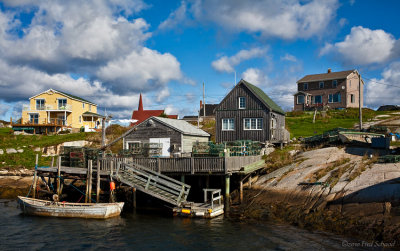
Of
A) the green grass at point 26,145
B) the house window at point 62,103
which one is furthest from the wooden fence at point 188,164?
the house window at point 62,103

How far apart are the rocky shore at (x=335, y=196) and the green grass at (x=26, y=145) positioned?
27.7m

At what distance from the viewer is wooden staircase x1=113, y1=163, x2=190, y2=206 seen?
914 inches

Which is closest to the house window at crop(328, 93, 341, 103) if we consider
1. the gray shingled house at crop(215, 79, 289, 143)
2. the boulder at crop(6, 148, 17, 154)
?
the gray shingled house at crop(215, 79, 289, 143)

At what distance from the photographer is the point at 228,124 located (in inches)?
1486

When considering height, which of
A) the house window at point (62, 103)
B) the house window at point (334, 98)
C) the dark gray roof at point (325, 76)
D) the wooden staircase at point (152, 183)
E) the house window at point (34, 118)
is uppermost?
the dark gray roof at point (325, 76)

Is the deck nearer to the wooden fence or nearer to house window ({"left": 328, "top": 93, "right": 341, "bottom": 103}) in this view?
the wooden fence

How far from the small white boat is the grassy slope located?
1197 inches

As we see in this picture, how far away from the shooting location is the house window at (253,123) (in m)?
36.5

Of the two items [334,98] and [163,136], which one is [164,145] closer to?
[163,136]

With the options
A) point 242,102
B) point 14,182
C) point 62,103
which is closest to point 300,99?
point 242,102

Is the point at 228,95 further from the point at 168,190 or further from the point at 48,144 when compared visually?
the point at 48,144

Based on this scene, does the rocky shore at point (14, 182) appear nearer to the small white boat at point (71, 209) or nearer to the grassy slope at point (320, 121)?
the small white boat at point (71, 209)

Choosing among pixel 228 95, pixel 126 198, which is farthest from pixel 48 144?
pixel 228 95

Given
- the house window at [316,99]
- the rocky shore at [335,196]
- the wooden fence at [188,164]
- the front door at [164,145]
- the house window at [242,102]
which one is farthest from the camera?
the house window at [316,99]
